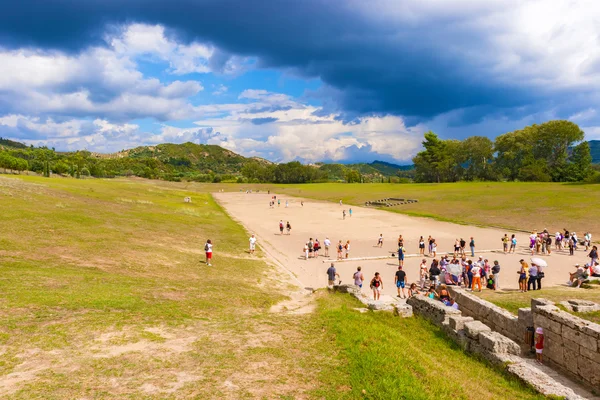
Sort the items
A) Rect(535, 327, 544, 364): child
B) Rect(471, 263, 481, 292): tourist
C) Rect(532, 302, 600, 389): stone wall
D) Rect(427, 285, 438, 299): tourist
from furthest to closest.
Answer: Rect(471, 263, 481, 292): tourist, Rect(427, 285, 438, 299): tourist, Rect(535, 327, 544, 364): child, Rect(532, 302, 600, 389): stone wall

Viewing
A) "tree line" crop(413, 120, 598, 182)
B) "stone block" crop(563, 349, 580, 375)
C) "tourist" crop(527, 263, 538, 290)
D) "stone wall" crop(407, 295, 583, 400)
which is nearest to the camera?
"stone wall" crop(407, 295, 583, 400)

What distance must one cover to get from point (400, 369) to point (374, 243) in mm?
25496

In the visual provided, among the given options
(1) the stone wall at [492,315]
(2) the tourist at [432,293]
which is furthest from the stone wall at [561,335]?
(2) the tourist at [432,293]

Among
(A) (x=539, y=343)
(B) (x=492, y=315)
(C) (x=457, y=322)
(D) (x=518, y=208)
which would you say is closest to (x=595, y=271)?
(B) (x=492, y=315)

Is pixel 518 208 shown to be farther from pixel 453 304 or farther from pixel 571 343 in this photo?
pixel 571 343

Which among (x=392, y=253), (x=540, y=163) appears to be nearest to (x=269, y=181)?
(x=540, y=163)

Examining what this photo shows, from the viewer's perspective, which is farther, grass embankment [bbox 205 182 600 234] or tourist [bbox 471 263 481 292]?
grass embankment [bbox 205 182 600 234]

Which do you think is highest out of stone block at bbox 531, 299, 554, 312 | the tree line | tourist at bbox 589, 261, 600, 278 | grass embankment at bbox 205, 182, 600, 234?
the tree line

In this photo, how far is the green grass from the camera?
684 cm

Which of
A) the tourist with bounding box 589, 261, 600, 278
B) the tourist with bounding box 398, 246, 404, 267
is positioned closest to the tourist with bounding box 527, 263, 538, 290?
the tourist with bounding box 589, 261, 600, 278

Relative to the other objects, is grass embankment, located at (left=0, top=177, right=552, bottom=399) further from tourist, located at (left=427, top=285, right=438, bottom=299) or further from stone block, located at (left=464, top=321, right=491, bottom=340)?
tourist, located at (left=427, top=285, right=438, bottom=299)

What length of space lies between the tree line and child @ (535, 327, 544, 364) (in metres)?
84.7

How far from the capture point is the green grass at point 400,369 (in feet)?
22.5

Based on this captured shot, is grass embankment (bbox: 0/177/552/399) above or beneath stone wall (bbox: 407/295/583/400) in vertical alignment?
above
